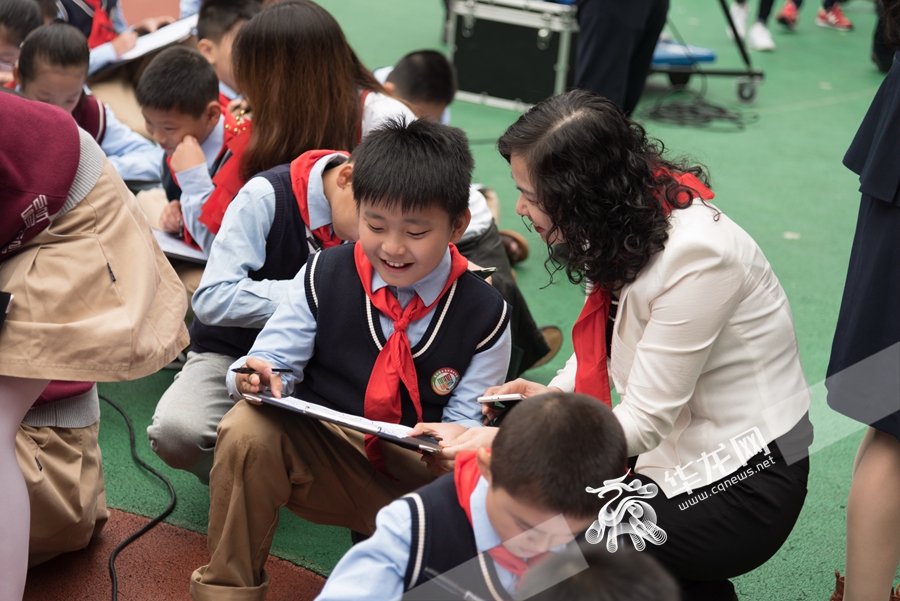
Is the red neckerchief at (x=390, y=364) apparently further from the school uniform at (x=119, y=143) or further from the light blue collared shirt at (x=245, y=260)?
the school uniform at (x=119, y=143)

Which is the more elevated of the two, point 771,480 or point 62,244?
point 62,244

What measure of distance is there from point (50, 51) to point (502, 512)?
244cm

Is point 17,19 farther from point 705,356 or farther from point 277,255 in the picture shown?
point 705,356

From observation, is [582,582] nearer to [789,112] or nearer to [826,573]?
[826,573]

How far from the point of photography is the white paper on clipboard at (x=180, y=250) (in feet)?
7.94

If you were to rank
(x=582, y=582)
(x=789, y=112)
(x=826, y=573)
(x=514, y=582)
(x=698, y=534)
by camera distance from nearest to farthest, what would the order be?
(x=582, y=582) < (x=514, y=582) < (x=698, y=534) < (x=826, y=573) < (x=789, y=112)

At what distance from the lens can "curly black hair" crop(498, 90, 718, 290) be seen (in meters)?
1.48

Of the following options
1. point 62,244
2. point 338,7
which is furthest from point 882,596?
point 338,7

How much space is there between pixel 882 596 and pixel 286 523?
129 cm

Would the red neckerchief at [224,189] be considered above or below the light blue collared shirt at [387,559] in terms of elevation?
below

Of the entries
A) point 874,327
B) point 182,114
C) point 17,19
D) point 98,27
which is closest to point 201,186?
point 182,114

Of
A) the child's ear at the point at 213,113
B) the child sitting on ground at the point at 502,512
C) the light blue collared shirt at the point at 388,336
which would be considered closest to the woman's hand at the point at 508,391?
the light blue collared shirt at the point at 388,336

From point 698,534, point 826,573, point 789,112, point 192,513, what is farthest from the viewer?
point 789,112

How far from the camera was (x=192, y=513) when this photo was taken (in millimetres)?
2086
